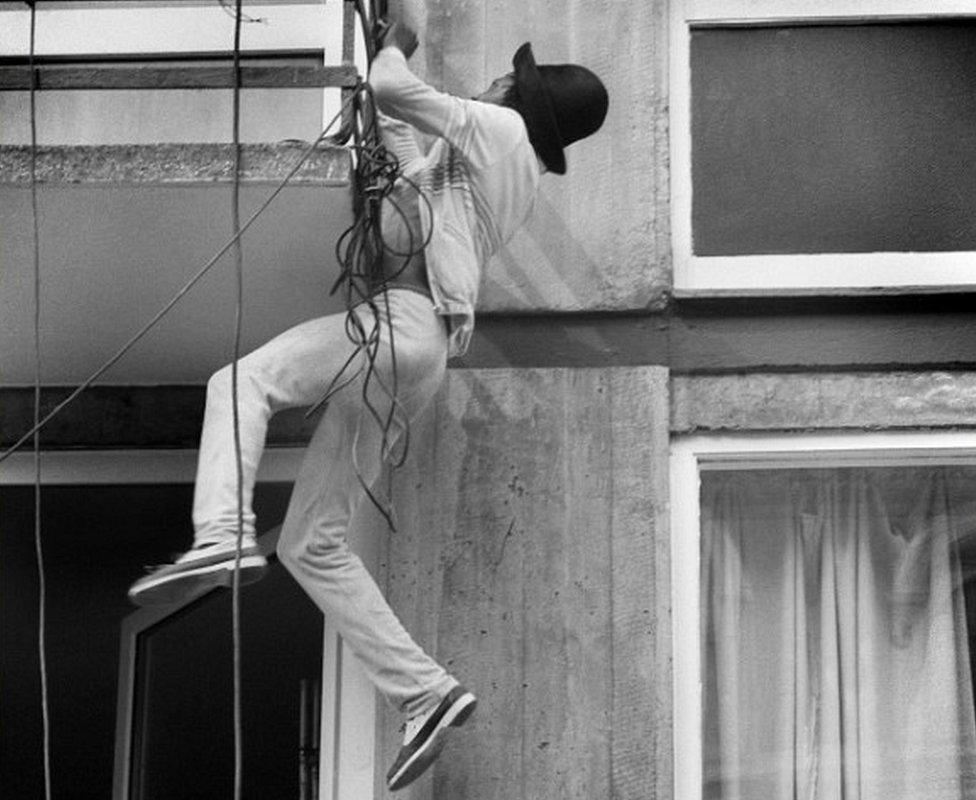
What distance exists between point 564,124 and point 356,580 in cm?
138

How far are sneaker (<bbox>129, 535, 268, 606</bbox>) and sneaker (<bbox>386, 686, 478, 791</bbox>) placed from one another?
58 centimetres

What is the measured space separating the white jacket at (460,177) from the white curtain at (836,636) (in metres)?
1.01

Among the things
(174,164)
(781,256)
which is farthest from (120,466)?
(781,256)

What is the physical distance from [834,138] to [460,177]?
4.56ft

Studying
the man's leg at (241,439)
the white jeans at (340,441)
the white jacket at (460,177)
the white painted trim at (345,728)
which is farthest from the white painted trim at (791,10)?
the white painted trim at (345,728)

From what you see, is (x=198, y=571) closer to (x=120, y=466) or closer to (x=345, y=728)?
(x=345, y=728)

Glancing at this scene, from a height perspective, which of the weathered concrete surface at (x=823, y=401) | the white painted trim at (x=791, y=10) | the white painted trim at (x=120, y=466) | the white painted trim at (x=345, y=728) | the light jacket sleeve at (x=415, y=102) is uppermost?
the white painted trim at (x=791, y=10)

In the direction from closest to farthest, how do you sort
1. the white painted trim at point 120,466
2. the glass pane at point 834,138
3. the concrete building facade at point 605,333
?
1. the concrete building facade at point 605,333
2. the glass pane at point 834,138
3. the white painted trim at point 120,466

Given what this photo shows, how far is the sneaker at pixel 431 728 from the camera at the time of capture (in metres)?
4.98

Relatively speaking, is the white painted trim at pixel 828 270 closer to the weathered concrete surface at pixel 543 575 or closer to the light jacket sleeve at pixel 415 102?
the weathered concrete surface at pixel 543 575

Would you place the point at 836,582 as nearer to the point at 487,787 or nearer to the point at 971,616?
the point at 971,616

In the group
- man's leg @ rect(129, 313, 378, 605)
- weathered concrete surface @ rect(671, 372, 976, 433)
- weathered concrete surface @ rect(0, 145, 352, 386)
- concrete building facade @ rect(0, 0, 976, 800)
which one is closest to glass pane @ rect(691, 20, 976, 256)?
concrete building facade @ rect(0, 0, 976, 800)

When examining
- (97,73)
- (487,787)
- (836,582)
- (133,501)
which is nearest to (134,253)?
(97,73)

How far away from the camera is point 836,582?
5.71 meters
